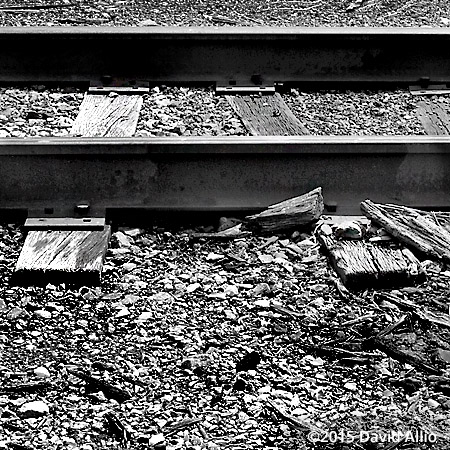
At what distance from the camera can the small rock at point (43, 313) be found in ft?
13.1

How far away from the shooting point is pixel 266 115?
604 centimetres

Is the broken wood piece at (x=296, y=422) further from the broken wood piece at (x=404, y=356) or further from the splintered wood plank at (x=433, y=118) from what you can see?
the splintered wood plank at (x=433, y=118)

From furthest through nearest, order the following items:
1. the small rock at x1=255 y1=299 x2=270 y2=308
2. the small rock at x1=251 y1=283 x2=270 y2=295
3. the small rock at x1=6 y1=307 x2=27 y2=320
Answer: the small rock at x1=251 y1=283 x2=270 y2=295
the small rock at x1=255 y1=299 x2=270 y2=308
the small rock at x1=6 y1=307 x2=27 y2=320

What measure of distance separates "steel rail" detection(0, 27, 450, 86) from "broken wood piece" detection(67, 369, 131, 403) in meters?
3.35

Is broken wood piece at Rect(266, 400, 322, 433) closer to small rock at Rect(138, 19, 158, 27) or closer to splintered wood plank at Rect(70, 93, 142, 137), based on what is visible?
splintered wood plank at Rect(70, 93, 142, 137)

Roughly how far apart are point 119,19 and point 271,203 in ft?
12.1

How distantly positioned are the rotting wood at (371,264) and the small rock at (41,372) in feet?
4.85

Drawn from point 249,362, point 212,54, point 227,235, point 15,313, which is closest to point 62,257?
point 15,313

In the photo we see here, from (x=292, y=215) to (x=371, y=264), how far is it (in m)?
0.57

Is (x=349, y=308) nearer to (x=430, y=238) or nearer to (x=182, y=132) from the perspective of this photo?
(x=430, y=238)

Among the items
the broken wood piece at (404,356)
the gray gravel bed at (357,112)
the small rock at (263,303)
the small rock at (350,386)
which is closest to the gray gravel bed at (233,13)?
the gray gravel bed at (357,112)

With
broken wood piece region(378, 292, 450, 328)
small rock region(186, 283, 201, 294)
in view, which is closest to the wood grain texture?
broken wood piece region(378, 292, 450, 328)

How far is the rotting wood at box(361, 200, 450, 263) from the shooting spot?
4496 millimetres

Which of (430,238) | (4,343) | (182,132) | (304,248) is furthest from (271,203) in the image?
(4,343)
